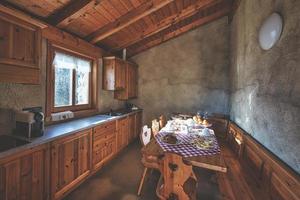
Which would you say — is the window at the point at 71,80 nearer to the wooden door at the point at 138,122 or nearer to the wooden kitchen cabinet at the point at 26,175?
the wooden kitchen cabinet at the point at 26,175

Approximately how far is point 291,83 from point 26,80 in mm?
2538

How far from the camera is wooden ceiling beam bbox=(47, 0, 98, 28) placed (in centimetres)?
215

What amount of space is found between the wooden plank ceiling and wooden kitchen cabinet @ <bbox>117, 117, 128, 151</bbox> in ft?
5.58

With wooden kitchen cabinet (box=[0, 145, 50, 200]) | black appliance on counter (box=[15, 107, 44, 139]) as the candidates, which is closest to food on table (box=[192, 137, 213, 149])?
wooden kitchen cabinet (box=[0, 145, 50, 200])

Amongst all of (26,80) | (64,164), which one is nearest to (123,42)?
(26,80)

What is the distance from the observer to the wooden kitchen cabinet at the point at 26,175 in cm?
142

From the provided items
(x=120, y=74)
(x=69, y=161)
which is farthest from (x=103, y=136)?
(x=120, y=74)

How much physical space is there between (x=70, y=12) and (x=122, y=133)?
2457 millimetres

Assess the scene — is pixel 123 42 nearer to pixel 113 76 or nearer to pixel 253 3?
pixel 113 76

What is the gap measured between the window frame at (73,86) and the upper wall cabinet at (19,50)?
62 centimetres

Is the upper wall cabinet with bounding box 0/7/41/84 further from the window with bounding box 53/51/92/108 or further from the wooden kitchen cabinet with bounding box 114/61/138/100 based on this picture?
the wooden kitchen cabinet with bounding box 114/61/138/100

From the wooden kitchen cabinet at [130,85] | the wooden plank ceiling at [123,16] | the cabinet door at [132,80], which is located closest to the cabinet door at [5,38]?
the wooden plank ceiling at [123,16]

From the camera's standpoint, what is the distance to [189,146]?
6.37ft

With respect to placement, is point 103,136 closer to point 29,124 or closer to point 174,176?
point 29,124
